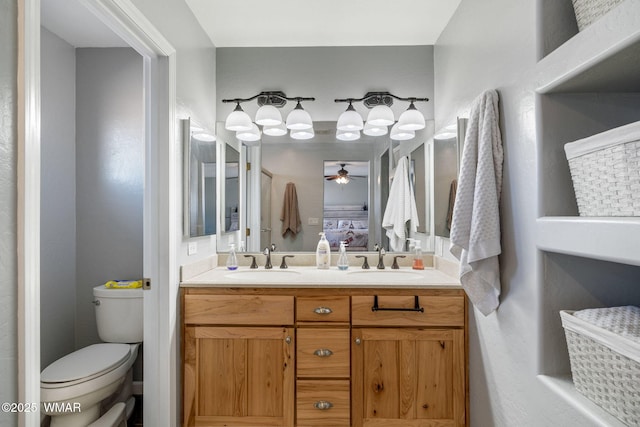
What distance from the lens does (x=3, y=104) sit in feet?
2.85

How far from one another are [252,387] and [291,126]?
1.63m

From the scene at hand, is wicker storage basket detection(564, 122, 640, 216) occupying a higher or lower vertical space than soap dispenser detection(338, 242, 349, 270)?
higher

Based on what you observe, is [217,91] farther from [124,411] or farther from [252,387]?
[124,411]

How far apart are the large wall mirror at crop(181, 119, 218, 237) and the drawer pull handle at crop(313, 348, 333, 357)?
3.16 feet

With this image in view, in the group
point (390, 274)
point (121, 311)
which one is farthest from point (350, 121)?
point (121, 311)

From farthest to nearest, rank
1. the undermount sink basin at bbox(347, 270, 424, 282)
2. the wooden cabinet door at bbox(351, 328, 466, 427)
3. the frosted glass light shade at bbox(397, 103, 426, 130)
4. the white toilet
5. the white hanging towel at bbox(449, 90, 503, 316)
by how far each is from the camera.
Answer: the frosted glass light shade at bbox(397, 103, 426, 130), the undermount sink basin at bbox(347, 270, 424, 282), the wooden cabinet door at bbox(351, 328, 466, 427), the white toilet, the white hanging towel at bbox(449, 90, 503, 316)

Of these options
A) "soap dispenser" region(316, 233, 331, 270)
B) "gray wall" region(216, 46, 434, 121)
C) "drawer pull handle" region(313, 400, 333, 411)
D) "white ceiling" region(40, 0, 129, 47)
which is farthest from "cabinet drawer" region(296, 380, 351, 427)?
"white ceiling" region(40, 0, 129, 47)

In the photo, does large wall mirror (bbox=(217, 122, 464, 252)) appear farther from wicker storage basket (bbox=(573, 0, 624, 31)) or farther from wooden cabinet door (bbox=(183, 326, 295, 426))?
wicker storage basket (bbox=(573, 0, 624, 31))

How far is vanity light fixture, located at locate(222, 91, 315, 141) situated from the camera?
7.30 ft

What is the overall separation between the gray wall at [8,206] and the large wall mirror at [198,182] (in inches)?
36.4

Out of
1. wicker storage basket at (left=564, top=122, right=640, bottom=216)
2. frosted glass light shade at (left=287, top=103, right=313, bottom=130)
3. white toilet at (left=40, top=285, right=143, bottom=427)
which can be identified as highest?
frosted glass light shade at (left=287, top=103, right=313, bottom=130)

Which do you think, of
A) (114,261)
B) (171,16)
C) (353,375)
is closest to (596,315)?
(353,375)

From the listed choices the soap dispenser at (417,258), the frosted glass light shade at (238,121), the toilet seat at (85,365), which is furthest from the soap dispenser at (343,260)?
the toilet seat at (85,365)

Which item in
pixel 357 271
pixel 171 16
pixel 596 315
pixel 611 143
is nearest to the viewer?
pixel 611 143
